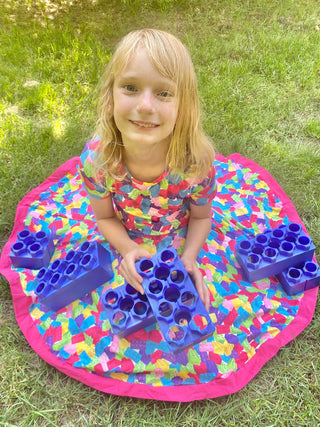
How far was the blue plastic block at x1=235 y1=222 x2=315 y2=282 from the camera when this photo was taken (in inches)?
57.4

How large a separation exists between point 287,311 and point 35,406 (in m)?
0.99

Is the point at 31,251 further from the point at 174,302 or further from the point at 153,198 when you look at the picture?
the point at 174,302

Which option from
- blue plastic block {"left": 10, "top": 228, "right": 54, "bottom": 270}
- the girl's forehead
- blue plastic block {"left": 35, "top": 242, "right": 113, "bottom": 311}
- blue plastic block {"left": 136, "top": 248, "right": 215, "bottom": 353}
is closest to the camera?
the girl's forehead

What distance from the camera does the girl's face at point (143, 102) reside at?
3.41ft

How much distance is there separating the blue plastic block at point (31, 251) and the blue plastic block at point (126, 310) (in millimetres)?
450

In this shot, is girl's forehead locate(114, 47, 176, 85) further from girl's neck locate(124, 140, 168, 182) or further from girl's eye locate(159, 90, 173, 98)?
girl's neck locate(124, 140, 168, 182)

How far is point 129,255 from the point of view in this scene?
1338mm

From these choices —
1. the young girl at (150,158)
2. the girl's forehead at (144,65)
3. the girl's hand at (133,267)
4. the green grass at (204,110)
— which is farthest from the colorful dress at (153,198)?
the green grass at (204,110)

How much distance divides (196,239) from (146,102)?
613mm

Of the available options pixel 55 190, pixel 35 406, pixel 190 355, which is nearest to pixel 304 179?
pixel 190 355

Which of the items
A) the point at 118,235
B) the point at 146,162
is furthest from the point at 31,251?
the point at 146,162

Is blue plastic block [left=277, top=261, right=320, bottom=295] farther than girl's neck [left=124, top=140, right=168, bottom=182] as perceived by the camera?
Yes

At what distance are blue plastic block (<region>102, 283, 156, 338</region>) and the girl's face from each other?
1.71 ft

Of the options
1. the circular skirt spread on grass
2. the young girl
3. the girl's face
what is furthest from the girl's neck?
the circular skirt spread on grass
